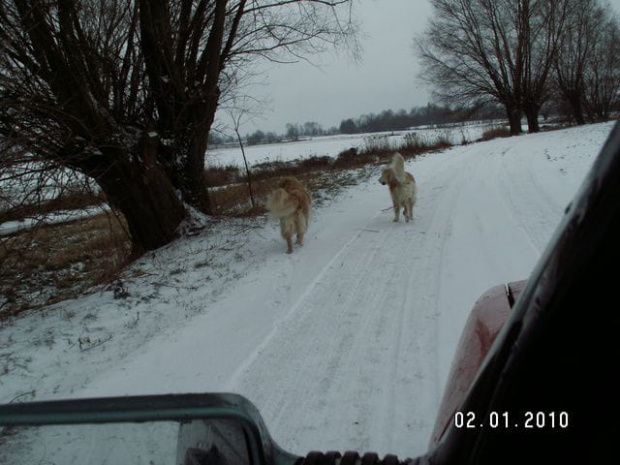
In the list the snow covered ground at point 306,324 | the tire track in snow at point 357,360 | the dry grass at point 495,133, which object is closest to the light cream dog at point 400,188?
the snow covered ground at point 306,324

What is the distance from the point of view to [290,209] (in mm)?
8148

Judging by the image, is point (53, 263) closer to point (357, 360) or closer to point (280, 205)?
point (280, 205)

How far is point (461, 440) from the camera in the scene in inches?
37.8

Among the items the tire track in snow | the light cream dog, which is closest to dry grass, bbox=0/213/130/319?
the tire track in snow

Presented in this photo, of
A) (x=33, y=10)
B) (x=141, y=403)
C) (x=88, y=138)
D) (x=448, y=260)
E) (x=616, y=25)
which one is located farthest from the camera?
(x=616, y=25)

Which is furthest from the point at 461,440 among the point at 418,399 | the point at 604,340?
the point at 418,399

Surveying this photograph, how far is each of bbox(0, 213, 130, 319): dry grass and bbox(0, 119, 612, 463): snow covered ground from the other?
1079mm

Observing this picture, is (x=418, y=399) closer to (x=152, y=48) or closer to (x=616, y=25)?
(x=152, y=48)

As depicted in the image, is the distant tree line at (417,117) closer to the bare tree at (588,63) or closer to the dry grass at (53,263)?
the bare tree at (588,63)

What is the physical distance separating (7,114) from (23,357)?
12.6ft

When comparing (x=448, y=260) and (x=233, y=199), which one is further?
(x=233, y=199)

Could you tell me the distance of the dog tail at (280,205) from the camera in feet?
26.5

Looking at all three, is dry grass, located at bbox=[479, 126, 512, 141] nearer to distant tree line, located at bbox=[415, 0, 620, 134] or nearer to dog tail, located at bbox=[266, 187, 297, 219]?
distant tree line, located at bbox=[415, 0, 620, 134]

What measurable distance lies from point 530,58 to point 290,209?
1645 inches
